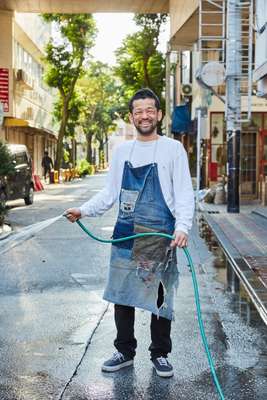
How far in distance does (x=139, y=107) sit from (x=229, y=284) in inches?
163

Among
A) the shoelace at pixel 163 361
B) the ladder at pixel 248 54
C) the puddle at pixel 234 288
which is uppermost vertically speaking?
the ladder at pixel 248 54

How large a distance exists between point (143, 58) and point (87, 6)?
37.8 ft

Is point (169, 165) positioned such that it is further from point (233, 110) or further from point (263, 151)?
point (263, 151)

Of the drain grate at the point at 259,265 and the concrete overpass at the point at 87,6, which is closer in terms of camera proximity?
the drain grate at the point at 259,265

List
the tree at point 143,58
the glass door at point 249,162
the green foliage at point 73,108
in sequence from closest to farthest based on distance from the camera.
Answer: the glass door at point 249,162, the tree at point 143,58, the green foliage at point 73,108

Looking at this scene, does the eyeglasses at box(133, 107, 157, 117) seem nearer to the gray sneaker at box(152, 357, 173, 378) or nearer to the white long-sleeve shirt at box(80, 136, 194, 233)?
the white long-sleeve shirt at box(80, 136, 194, 233)

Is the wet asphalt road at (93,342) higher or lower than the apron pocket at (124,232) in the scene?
lower

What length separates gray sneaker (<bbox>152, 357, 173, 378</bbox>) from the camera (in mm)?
4711

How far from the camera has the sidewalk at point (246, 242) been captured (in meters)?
7.93

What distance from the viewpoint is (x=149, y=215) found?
4.63 m

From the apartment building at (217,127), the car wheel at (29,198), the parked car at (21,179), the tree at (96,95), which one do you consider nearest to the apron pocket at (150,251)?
the parked car at (21,179)

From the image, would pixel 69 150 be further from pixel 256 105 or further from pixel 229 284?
pixel 229 284

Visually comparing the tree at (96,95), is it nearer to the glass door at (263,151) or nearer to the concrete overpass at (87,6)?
the concrete overpass at (87,6)

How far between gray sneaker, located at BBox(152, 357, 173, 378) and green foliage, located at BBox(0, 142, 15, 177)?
9.67m
